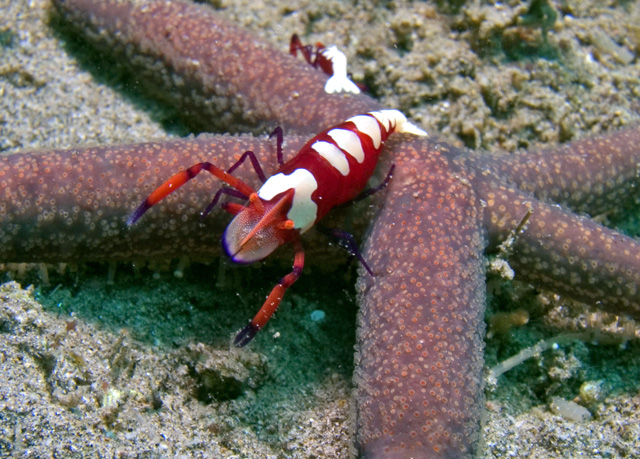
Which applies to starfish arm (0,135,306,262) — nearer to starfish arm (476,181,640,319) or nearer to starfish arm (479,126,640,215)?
starfish arm (476,181,640,319)

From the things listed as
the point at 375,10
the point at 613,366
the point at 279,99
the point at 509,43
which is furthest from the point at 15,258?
the point at 509,43

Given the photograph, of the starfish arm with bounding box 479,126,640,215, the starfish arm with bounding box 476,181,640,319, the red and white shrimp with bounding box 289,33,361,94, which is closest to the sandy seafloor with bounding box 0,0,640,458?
the starfish arm with bounding box 476,181,640,319

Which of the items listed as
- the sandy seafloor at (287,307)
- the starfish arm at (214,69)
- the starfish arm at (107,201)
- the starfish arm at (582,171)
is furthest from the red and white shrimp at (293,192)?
the starfish arm at (582,171)

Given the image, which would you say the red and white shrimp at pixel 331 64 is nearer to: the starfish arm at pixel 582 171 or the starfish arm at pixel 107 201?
the starfish arm at pixel 107 201

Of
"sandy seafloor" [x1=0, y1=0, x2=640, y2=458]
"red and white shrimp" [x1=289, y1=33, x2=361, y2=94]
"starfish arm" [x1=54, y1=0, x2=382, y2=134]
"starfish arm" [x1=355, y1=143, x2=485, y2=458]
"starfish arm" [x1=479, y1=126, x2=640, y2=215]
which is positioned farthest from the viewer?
"red and white shrimp" [x1=289, y1=33, x2=361, y2=94]

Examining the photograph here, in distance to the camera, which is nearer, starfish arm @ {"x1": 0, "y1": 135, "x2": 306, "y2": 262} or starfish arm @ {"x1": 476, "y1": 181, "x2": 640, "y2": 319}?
starfish arm @ {"x1": 0, "y1": 135, "x2": 306, "y2": 262}

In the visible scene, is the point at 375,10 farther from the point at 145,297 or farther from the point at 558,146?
the point at 145,297

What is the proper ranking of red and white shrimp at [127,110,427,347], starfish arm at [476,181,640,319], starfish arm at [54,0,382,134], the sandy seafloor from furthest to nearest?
starfish arm at [54,0,382,134]
starfish arm at [476,181,640,319]
the sandy seafloor
red and white shrimp at [127,110,427,347]

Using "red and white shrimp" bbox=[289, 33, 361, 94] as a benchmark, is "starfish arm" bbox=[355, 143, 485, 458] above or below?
below
